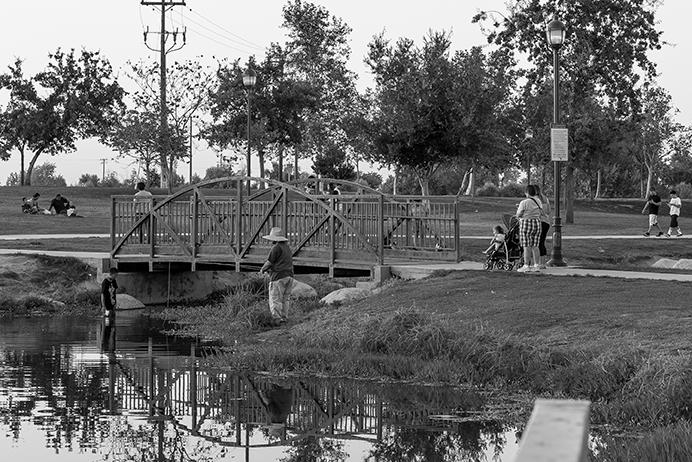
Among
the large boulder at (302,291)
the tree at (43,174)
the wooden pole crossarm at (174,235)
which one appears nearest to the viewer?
the large boulder at (302,291)

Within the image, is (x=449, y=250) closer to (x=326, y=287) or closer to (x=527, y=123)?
(x=326, y=287)

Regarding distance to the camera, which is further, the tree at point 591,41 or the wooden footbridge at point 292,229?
the tree at point 591,41

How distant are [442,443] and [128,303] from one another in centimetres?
1679

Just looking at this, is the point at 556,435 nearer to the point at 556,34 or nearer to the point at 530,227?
the point at 530,227

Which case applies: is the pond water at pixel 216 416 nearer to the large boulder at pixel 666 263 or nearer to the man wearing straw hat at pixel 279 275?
the man wearing straw hat at pixel 279 275

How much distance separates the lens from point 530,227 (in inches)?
842

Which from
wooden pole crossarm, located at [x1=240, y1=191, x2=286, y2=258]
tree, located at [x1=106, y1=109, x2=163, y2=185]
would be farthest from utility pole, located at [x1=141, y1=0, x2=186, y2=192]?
wooden pole crossarm, located at [x1=240, y1=191, x2=286, y2=258]

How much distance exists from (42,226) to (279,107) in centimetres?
2045

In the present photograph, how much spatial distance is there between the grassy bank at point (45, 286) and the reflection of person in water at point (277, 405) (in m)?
12.1

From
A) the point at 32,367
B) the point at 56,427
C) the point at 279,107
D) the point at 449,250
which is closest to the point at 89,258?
the point at 449,250

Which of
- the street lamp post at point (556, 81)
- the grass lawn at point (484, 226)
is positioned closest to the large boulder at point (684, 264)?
the grass lawn at point (484, 226)

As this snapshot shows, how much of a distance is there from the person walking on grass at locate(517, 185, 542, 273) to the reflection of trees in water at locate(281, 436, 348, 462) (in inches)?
413

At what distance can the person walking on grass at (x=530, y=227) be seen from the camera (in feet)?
69.6

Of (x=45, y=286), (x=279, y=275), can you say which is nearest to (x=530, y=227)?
(x=279, y=275)
